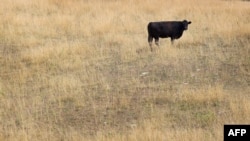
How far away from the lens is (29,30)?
15.3m

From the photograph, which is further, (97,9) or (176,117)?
(97,9)

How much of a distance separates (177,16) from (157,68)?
7267mm

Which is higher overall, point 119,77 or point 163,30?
point 163,30

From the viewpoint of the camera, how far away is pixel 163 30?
12.9 metres

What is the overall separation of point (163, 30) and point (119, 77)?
324 cm

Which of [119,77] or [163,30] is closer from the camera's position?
[119,77]

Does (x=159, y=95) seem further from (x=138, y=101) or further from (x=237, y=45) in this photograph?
(x=237, y=45)

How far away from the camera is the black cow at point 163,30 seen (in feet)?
42.0

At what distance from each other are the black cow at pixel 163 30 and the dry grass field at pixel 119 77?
0.92 ft

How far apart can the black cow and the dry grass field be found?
0.92 feet

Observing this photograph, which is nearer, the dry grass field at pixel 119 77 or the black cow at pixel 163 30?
the dry grass field at pixel 119 77

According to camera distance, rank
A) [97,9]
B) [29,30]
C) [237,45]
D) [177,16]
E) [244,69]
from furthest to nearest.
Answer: [97,9]
[177,16]
[29,30]
[237,45]
[244,69]

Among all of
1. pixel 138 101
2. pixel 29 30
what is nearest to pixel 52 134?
pixel 138 101

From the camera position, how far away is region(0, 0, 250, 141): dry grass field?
727cm
